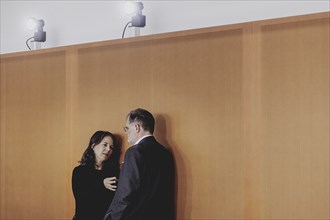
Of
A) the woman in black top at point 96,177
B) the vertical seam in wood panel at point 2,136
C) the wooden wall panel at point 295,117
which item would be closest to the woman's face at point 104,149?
the woman in black top at point 96,177

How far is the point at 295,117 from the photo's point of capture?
12.1ft

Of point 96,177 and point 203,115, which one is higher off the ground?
point 203,115

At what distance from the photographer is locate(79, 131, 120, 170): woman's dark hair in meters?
4.68

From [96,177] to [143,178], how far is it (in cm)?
82

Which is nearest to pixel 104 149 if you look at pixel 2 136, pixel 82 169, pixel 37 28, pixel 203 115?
pixel 82 169

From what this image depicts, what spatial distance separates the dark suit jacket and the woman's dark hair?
734 millimetres

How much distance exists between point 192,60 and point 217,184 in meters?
1.03

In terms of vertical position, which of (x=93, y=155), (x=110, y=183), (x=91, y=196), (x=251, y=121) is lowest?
(x=91, y=196)

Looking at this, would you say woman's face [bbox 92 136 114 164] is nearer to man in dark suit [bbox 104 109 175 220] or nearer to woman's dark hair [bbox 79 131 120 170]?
woman's dark hair [bbox 79 131 120 170]

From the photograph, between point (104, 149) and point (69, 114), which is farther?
point (69, 114)

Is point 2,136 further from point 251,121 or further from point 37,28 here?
point 251,121

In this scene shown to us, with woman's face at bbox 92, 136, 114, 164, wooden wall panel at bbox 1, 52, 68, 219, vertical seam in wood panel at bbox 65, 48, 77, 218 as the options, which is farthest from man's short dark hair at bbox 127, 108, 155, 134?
wooden wall panel at bbox 1, 52, 68, 219

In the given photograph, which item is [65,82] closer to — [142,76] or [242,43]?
[142,76]

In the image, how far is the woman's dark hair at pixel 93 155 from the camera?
15.3ft
